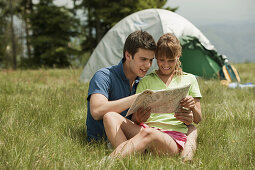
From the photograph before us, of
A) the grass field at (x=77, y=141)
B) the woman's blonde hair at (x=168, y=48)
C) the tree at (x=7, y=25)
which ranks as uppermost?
the woman's blonde hair at (x=168, y=48)

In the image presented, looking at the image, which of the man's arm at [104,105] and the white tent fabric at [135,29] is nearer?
the man's arm at [104,105]

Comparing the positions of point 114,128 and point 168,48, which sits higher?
point 168,48

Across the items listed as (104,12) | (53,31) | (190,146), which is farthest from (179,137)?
(53,31)

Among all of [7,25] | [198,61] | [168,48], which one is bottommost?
[7,25]

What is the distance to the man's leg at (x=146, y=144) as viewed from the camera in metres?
2.02

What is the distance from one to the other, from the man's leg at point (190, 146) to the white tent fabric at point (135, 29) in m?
4.11

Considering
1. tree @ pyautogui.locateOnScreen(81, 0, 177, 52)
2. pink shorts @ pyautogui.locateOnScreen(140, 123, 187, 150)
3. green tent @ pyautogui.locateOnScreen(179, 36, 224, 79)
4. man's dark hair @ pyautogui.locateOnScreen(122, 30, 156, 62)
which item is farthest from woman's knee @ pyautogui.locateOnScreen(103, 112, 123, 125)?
tree @ pyautogui.locateOnScreen(81, 0, 177, 52)

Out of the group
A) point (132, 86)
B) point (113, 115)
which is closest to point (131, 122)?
point (113, 115)

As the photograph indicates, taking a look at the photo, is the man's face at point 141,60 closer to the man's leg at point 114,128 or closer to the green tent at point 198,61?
the man's leg at point 114,128

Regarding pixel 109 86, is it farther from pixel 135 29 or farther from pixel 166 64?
pixel 135 29

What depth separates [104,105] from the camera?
224 centimetres

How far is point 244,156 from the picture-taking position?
6.86 ft

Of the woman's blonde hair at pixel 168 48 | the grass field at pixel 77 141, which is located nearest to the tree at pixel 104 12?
the grass field at pixel 77 141

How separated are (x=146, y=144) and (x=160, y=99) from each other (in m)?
0.34
